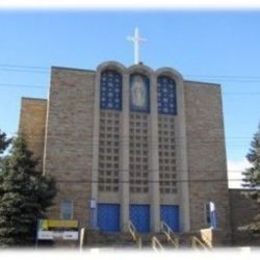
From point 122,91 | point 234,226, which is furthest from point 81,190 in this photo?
point 234,226

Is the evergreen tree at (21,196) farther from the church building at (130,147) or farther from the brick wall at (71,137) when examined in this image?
the church building at (130,147)

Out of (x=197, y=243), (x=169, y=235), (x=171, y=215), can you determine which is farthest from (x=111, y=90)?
(x=197, y=243)

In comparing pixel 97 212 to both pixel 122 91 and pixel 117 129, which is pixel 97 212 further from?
pixel 122 91

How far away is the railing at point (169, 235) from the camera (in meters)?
24.4

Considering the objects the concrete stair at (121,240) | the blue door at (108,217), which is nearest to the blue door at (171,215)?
the blue door at (108,217)

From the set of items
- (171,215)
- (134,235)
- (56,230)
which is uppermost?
(171,215)

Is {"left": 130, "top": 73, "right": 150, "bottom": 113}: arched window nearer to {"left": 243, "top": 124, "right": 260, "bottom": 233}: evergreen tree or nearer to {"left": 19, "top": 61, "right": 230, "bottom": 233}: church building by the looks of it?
{"left": 19, "top": 61, "right": 230, "bottom": 233}: church building

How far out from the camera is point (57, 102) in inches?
1156

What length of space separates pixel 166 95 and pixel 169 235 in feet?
30.5

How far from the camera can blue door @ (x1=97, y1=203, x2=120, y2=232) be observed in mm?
28250

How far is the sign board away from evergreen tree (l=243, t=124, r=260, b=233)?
29.2 ft

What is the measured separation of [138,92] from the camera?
3106cm

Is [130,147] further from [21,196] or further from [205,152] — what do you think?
[21,196]

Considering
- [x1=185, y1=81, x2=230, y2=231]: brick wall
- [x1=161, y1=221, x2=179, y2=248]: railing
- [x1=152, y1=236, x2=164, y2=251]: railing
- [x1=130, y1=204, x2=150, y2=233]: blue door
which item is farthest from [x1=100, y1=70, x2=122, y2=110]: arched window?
[x1=152, y1=236, x2=164, y2=251]: railing
